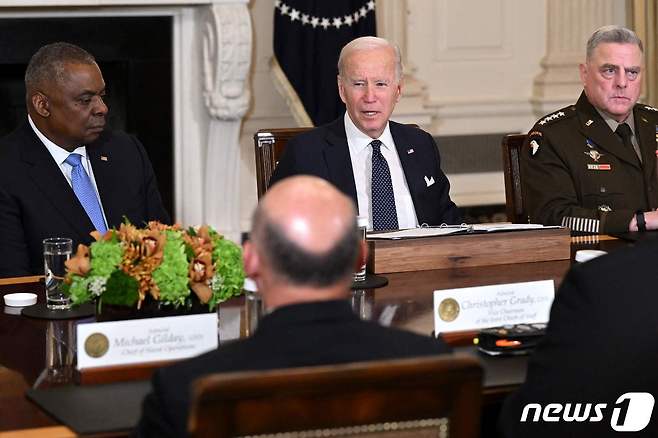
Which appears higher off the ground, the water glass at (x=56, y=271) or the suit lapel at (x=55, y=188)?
the suit lapel at (x=55, y=188)

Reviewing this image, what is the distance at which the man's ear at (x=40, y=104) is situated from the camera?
393 centimetres

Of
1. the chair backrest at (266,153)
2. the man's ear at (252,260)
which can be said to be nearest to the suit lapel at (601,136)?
the chair backrest at (266,153)

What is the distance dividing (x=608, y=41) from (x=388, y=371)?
3.03 meters

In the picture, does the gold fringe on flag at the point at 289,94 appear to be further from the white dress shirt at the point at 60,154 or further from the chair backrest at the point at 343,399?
the chair backrest at the point at 343,399

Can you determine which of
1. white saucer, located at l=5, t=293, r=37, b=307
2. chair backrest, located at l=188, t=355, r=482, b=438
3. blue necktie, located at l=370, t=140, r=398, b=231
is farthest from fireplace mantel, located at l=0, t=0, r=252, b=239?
chair backrest, located at l=188, t=355, r=482, b=438

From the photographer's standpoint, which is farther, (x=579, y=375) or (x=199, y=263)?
(x=199, y=263)

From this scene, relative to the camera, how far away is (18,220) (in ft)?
12.2

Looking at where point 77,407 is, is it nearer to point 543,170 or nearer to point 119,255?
point 119,255

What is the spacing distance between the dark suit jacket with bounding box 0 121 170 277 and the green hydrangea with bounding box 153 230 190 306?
42.5 inches

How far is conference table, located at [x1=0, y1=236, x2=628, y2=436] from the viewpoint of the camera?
235cm

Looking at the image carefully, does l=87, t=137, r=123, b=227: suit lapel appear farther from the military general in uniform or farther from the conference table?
the military general in uniform

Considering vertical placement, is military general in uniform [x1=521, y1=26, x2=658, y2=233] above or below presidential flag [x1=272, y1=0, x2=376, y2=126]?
below

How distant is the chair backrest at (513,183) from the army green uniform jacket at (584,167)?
0.03 m

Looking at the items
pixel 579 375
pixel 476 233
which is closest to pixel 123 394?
pixel 579 375
